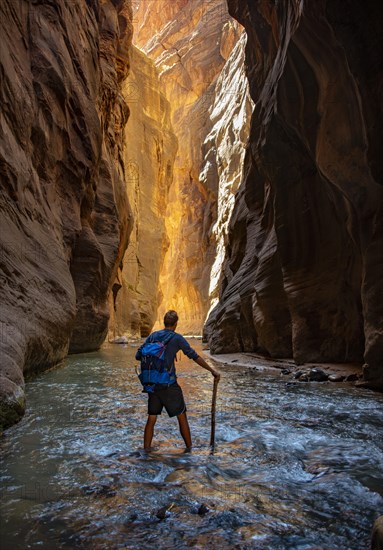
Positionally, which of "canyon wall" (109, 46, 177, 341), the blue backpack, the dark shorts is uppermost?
"canyon wall" (109, 46, 177, 341)

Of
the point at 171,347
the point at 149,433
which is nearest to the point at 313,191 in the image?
the point at 171,347

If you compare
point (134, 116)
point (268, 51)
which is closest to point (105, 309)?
point (268, 51)

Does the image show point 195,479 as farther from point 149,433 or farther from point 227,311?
point 227,311

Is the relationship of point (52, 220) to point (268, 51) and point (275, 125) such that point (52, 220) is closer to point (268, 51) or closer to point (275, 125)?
point (275, 125)

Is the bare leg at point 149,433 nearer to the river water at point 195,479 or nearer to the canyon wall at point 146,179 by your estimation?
the river water at point 195,479

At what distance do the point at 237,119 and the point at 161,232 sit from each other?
1537 cm

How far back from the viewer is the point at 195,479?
347 centimetres

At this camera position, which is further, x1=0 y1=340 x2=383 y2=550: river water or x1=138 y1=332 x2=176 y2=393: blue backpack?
x1=138 y1=332 x2=176 y2=393: blue backpack

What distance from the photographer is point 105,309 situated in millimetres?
20031

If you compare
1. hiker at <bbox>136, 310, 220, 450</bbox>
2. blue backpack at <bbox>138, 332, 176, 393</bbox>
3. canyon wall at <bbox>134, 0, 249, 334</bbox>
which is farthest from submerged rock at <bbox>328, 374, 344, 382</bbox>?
canyon wall at <bbox>134, 0, 249, 334</bbox>

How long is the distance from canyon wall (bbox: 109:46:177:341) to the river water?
99.3 feet

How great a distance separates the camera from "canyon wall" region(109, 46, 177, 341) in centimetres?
4194

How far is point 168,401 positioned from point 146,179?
44294mm

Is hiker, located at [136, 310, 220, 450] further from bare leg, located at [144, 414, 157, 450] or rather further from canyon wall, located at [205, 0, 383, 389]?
canyon wall, located at [205, 0, 383, 389]
